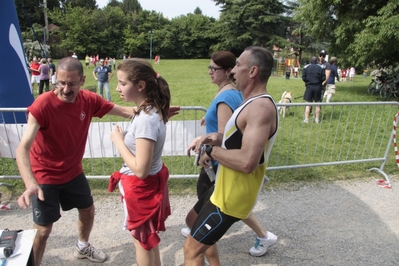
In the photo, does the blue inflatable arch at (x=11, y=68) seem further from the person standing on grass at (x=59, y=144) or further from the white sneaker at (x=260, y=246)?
the white sneaker at (x=260, y=246)

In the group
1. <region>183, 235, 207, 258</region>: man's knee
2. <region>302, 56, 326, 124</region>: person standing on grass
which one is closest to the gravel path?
<region>183, 235, 207, 258</region>: man's knee

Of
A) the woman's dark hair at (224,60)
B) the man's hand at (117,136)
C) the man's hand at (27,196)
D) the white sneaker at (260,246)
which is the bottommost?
the white sneaker at (260,246)

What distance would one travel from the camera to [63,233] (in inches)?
139

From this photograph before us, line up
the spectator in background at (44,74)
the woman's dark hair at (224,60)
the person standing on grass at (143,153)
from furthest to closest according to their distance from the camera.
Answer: the spectator in background at (44,74) → the woman's dark hair at (224,60) → the person standing on grass at (143,153)

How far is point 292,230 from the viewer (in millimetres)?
3736

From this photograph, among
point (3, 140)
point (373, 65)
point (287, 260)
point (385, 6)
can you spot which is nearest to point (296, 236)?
point (287, 260)

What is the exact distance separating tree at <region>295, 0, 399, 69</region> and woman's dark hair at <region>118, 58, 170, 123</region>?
1295 centimetres

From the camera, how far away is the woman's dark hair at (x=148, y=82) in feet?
6.62

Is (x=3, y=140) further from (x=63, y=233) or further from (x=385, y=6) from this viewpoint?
(x=385, y=6)

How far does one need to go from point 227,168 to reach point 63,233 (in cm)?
243

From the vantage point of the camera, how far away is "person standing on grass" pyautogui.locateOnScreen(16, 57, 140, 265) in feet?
7.60

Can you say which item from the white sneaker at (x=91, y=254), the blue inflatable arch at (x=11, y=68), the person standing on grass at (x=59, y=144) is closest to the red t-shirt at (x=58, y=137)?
the person standing on grass at (x=59, y=144)

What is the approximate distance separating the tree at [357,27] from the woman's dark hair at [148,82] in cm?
1295

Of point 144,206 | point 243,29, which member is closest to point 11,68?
point 144,206
